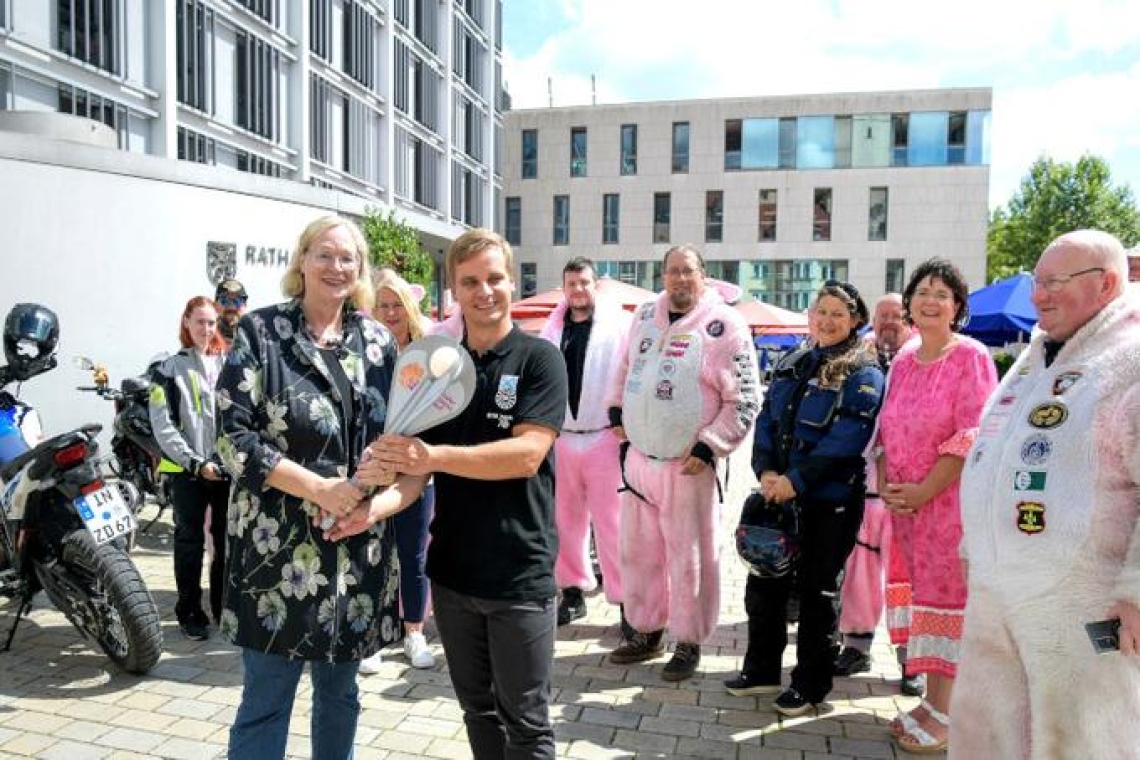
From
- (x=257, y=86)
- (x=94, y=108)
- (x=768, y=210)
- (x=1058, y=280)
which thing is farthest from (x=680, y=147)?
(x=1058, y=280)

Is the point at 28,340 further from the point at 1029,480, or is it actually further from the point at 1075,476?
the point at 1075,476

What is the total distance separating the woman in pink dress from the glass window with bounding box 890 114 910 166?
133 feet

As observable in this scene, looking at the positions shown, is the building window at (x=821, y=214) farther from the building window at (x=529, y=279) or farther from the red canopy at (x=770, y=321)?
the red canopy at (x=770, y=321)

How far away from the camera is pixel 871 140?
40219 millimetres

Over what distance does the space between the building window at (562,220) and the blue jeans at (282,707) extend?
41.7 metres

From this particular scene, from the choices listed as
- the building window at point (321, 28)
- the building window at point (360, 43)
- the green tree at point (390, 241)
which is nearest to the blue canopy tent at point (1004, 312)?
the green tree at point (390, 241)

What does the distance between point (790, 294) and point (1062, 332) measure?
40.2 m

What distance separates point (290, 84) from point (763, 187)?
2429cm

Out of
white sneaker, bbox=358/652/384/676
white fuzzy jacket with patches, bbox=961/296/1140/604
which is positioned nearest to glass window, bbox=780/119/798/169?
white sneaker, bbox=358/652/384/676

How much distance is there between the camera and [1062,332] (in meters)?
2.53

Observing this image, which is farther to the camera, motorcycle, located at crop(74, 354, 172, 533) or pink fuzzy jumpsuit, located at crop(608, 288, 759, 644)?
motorcycle, located at crop(74, 354, 172, 533)

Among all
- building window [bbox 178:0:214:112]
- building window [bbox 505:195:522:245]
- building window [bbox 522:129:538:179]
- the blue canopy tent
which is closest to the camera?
the blue canopy tent

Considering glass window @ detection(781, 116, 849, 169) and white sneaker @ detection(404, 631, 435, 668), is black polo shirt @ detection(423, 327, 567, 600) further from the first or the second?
glass window @ detection(781, 116, 849, 169)

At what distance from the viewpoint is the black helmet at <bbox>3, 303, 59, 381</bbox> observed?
163 inches
